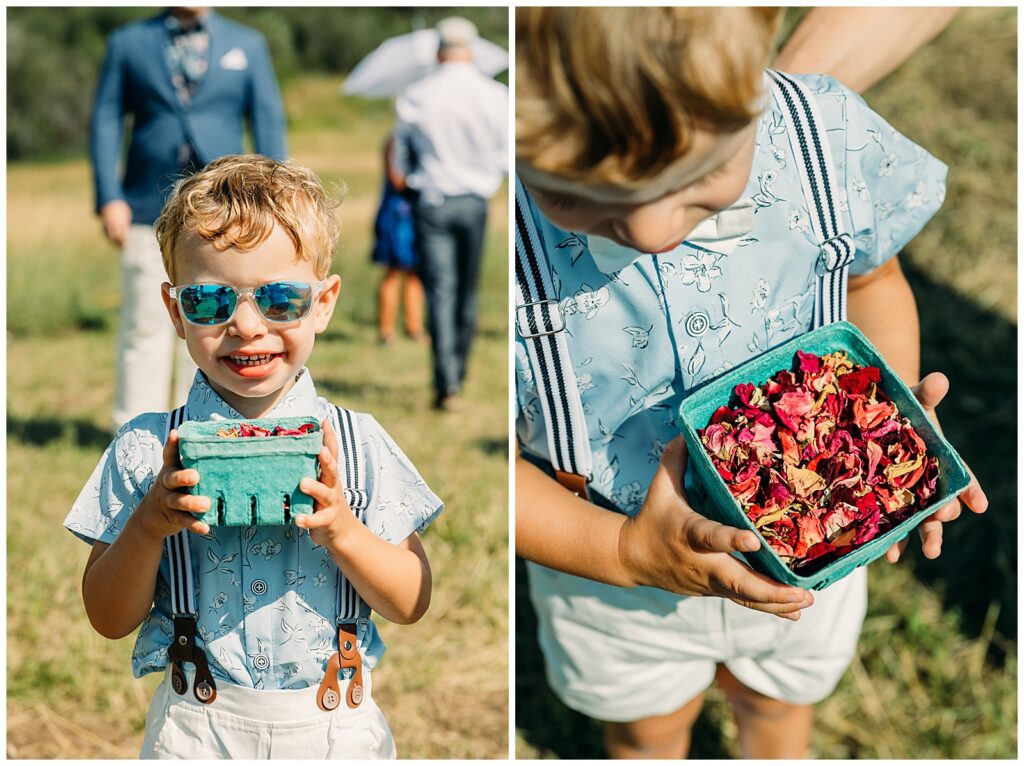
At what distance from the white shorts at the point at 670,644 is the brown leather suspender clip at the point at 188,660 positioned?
0.59 metres

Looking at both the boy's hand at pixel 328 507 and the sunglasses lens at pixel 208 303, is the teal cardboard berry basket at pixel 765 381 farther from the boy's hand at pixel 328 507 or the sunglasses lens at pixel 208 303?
the sunglasses lens at pixel 208 303

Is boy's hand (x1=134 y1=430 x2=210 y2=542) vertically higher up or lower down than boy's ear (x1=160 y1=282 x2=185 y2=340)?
lower down

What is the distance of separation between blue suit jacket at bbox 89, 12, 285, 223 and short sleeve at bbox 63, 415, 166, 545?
1.70 meters

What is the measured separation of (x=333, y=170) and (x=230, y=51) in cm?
552

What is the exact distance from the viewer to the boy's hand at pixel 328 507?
105 cm

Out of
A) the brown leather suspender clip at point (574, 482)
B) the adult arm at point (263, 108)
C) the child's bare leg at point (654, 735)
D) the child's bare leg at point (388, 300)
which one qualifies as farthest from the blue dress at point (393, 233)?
the brown leather suspender clip at point (574, 482)

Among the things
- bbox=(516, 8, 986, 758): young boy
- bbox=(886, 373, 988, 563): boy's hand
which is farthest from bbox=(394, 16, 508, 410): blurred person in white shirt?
bbox=(886, 373, 988, 563): boy's hand

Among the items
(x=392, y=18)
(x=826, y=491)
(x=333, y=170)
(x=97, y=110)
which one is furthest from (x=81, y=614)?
(x=392, y=18)

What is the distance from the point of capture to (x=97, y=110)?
2.87 metres

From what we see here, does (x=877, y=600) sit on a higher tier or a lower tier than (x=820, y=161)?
lower

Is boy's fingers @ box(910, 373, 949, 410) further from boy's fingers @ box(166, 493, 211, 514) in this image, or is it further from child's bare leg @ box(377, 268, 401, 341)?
child's bare leg @ box(377, 268, 401, 341)

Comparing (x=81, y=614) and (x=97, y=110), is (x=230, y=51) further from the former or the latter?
(x=81, y=614)

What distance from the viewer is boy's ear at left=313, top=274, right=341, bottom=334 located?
3.84 ft

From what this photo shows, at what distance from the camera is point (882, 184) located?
128 centimetres
